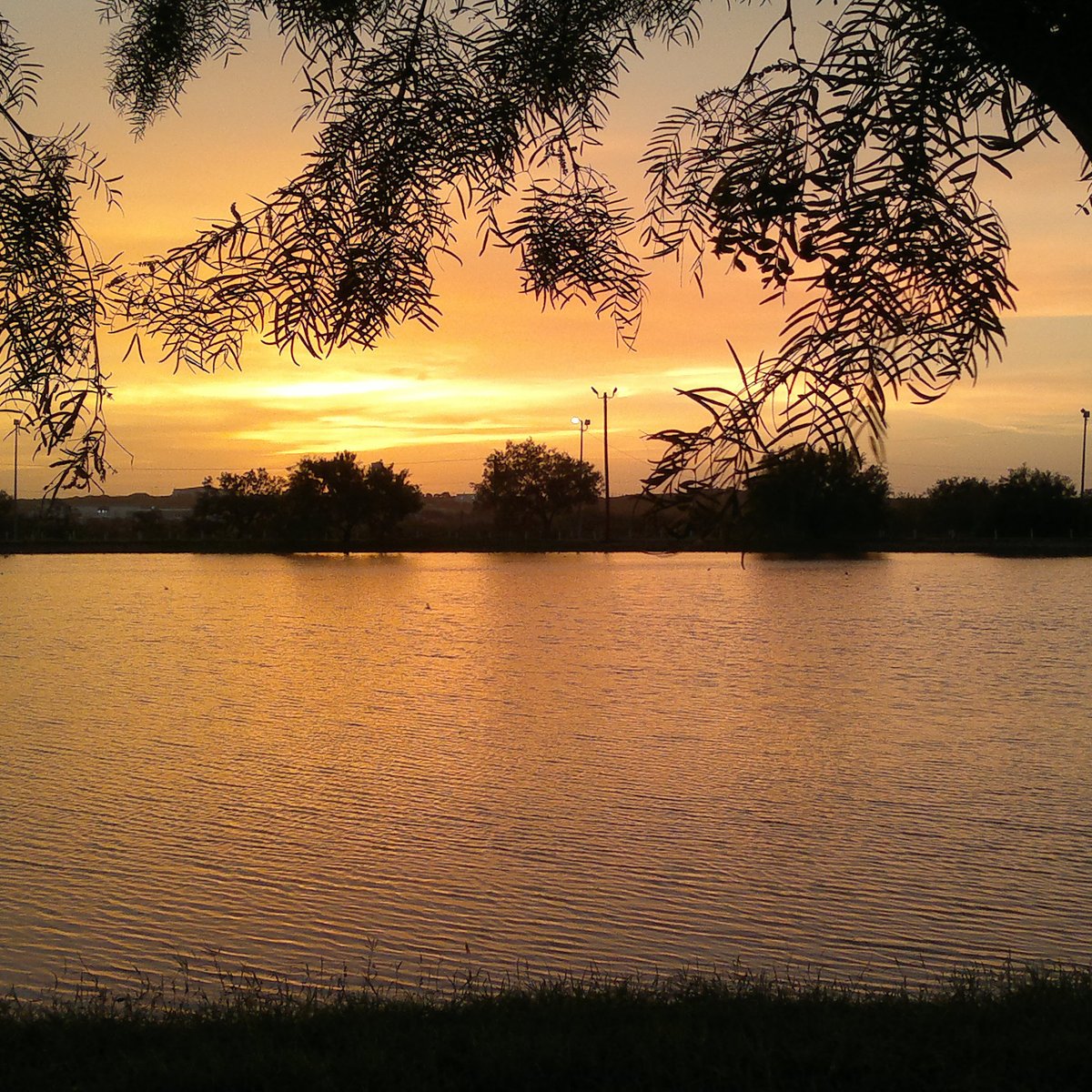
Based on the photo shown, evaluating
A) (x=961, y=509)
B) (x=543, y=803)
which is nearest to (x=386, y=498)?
(x=961, y=509)

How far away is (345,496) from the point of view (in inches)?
4806

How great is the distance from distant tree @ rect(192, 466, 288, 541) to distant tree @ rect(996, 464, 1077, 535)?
6651cm

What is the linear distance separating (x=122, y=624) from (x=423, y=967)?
112 ft

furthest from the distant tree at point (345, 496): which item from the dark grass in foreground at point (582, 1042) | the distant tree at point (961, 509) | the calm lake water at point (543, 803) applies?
the dark grass in foreground at point (582, 1042)

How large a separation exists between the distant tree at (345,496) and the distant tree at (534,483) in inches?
464

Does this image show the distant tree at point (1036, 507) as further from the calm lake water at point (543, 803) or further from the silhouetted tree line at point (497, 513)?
the calm lake water at point (543, 803)

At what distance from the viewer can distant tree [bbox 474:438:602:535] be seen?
437ft

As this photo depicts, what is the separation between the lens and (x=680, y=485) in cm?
339

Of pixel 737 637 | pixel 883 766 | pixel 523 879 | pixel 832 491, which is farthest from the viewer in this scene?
pixel 737 637

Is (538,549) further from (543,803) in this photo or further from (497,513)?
(543,803)

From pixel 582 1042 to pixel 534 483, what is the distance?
129 metres

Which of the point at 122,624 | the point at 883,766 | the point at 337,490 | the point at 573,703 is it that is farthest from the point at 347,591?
the point at 337,490

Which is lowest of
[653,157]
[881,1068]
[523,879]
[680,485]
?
[523,879]

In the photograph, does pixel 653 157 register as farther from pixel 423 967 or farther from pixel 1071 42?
pixel 423 967
